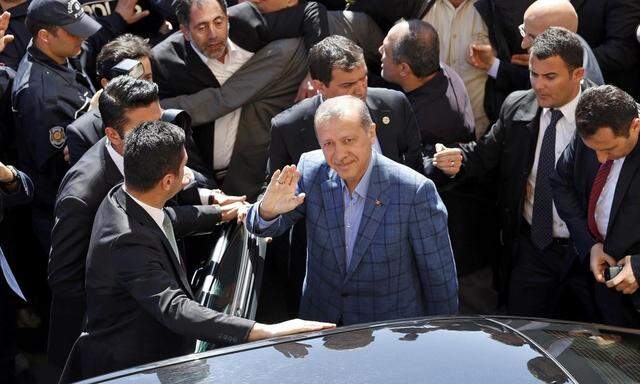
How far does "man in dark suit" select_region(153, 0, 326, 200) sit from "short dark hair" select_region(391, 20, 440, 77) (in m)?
0.59

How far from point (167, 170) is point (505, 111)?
85.2 inches

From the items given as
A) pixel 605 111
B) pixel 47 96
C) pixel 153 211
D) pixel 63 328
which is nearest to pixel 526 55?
pixel 605 111

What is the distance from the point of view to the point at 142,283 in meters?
3.38

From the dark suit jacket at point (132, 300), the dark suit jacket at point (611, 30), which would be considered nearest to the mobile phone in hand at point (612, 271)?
the dark suit jacket at point (611, 30)

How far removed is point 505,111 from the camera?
508 cm

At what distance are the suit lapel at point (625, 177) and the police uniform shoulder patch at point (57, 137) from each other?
2.87 meters

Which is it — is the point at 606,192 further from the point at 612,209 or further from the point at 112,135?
the point at 112,135

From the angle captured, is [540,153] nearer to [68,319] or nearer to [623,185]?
[623,185]

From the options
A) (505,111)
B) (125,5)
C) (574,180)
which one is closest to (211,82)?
(125,5)

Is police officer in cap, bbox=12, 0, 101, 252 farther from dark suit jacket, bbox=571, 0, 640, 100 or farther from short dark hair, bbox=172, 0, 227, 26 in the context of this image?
dark suit jacket, bbox=571, 0, 640, 100

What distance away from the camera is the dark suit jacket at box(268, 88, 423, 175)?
15.8 feet

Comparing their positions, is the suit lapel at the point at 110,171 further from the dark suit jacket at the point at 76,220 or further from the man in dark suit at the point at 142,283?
the man in dark suit at the point at 142,283

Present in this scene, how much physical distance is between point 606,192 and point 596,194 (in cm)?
5

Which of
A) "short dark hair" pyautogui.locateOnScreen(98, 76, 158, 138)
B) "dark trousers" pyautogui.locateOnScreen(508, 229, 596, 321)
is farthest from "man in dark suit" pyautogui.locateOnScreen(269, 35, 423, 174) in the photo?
"dark trousers" pyautogui.locateOnScreen(508, 229, 596, 321)
